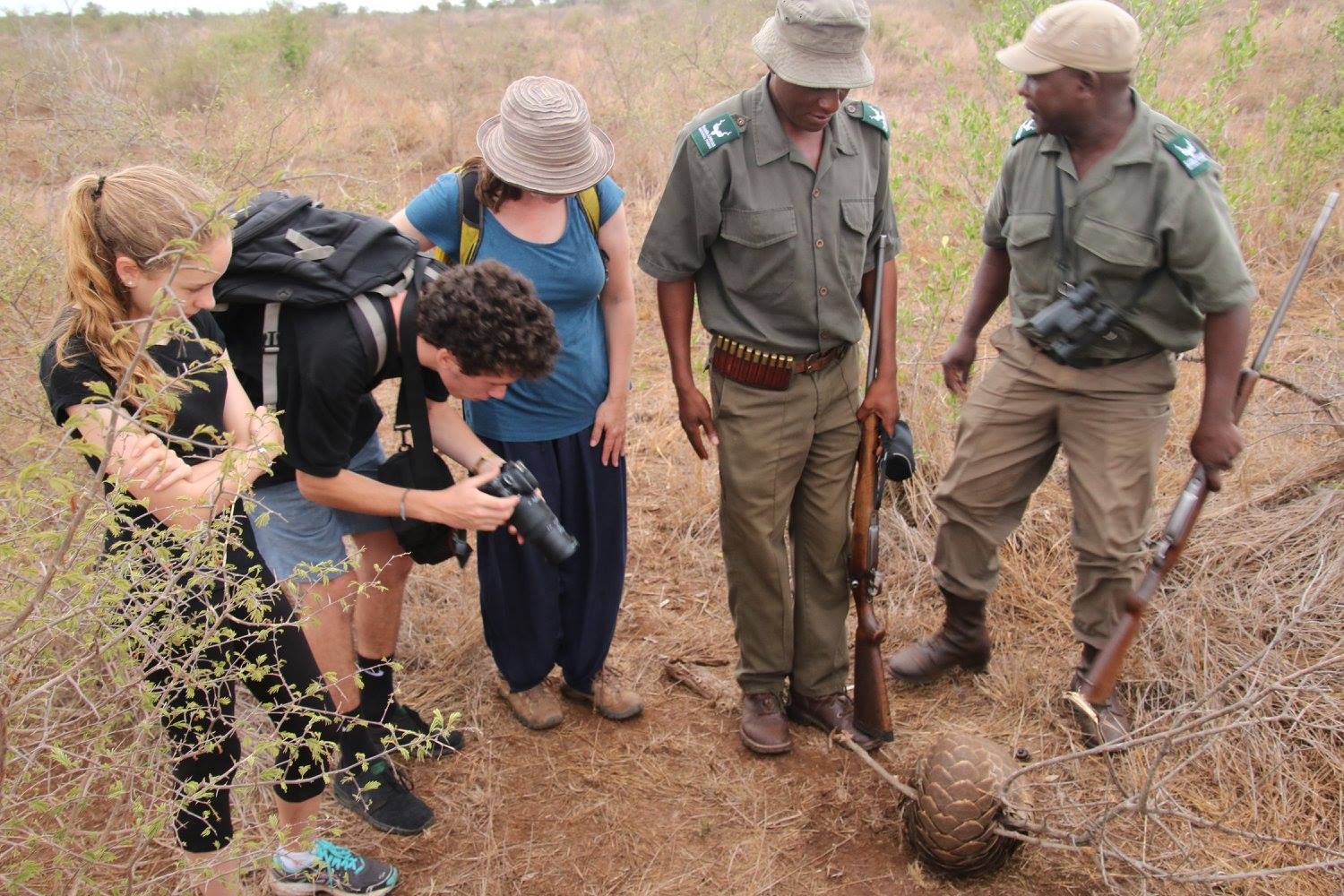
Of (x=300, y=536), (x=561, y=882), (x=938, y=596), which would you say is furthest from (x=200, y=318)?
(x=938, y=596)

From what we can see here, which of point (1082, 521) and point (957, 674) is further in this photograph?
point (957, 674)

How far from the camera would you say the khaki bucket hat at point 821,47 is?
2461 mm

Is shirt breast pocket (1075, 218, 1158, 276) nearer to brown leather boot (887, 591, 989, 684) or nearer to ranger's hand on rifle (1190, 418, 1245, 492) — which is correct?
ranger's hand on rifle (1190, 418, 1245, 492)

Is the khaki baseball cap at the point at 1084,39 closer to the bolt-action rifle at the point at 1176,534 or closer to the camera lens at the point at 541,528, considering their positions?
the bolt-action rifle at the point at 1176,534

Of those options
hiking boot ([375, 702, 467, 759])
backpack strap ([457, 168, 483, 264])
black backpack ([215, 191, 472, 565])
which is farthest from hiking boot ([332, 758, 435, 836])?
backpack strap ([457, 168, 483, 264])

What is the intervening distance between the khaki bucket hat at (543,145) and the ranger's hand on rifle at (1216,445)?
1.79 meters

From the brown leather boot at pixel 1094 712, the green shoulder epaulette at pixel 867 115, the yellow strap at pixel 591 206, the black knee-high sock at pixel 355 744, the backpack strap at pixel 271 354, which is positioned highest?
the green shoulder epaulette at pixel 867 115

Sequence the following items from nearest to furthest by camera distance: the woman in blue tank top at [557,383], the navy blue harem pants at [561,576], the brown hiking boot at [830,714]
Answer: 1. the woman in blue tank top at [557,383]
2. the navy blue harem pants at [561,576]
3. the brown hiking boot at [830,714]

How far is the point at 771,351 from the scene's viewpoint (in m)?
2.74

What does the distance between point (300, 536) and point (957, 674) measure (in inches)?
86.7

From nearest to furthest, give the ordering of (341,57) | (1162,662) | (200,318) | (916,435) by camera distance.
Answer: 1. (200,318)
2. (1162,662)
3. (916,435)
4. (341,57)

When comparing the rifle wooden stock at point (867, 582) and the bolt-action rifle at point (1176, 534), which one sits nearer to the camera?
the bolt-action rifle at point (1176, 534)

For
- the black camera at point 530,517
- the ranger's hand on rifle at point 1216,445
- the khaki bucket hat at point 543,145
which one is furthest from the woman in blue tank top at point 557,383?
the ranger's hand on rifle at point 1216,445

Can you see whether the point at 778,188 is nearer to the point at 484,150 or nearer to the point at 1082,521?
the point at 484,150
